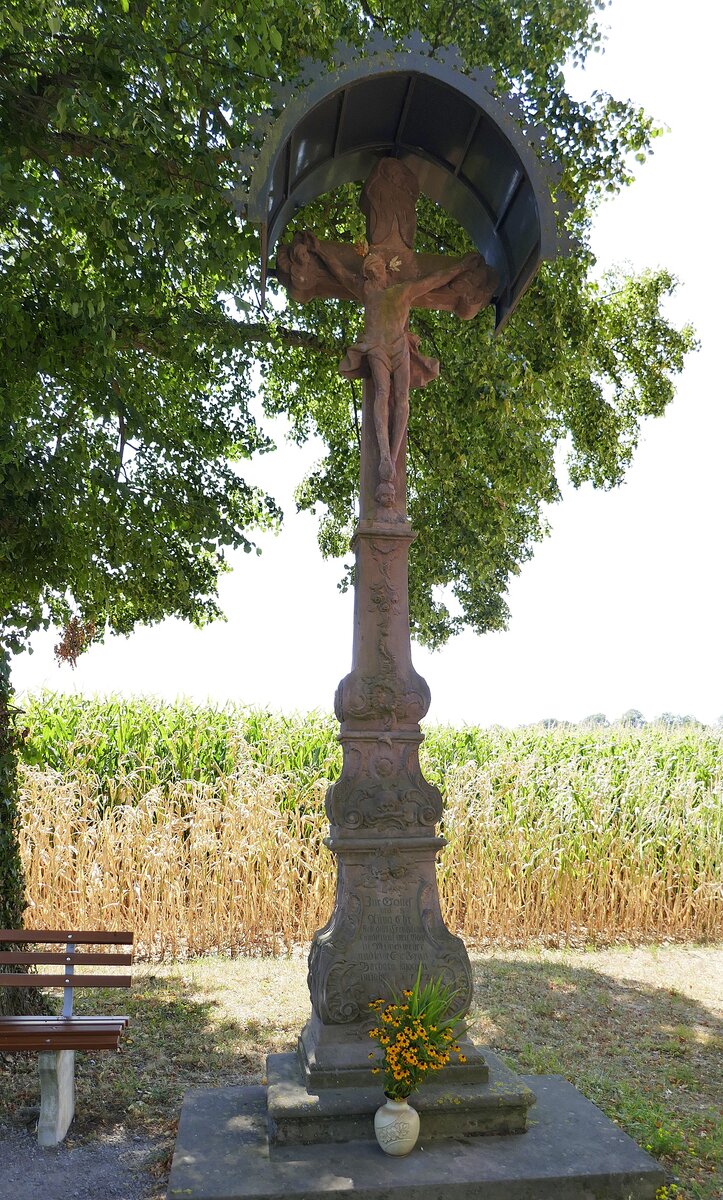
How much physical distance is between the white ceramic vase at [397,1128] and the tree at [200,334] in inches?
132

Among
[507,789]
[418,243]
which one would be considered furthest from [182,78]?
[507,789]

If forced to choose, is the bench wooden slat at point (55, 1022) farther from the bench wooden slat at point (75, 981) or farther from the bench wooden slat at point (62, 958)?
the bench wooden slat at point (62, 958)

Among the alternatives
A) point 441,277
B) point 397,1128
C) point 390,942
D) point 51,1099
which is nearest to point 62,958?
point 51,1099

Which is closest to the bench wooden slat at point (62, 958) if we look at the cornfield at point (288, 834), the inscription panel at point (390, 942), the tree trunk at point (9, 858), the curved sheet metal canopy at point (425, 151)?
the tree trunk at point (9, 858)

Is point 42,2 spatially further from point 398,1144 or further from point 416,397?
point 398,1144

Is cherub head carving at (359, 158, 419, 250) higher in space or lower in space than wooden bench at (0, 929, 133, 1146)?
higher

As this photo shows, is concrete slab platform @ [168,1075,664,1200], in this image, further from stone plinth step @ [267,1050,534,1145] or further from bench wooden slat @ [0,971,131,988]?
bench wooden slat @ [0,971,131,988]

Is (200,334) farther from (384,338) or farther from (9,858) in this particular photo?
(9,858)

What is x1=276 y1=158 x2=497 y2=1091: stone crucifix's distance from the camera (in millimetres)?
4363

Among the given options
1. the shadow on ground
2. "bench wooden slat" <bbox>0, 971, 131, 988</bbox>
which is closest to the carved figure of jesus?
"bench wooden slat" <bbox>0, 971, 131, 988</bbox>

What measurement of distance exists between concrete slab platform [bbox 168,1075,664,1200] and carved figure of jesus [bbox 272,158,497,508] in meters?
3.13

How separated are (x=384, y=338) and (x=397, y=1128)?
3.90 m

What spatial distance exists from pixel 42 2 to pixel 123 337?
2424mm

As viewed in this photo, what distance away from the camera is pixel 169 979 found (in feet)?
24.8
